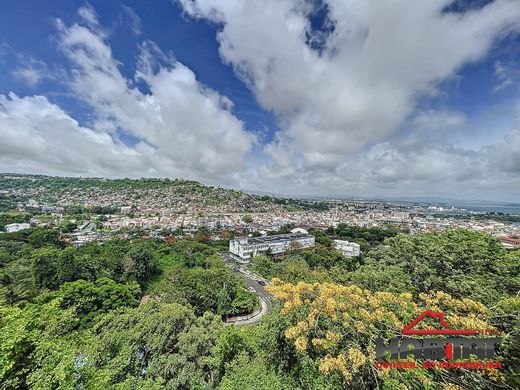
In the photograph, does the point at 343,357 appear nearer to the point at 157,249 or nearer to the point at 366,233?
the point at 157,249

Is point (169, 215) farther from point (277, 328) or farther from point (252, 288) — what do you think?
point (277, 328)

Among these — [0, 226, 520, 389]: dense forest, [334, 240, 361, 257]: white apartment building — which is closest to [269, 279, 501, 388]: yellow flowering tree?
[0, 226, 520, 389]: dense forest

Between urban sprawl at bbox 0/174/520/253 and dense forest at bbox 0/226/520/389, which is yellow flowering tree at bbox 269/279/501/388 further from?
urban sprawl at bbox 0/174/520/253

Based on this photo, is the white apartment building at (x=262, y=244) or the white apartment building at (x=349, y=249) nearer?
the white apartment building at (x=262, y=244)

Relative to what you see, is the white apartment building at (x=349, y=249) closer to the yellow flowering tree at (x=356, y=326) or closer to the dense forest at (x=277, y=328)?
the dense forest at (x=277, y=328)

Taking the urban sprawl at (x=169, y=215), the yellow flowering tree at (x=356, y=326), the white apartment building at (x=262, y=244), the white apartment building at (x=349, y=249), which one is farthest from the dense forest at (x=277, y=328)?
the white apartment building at (x=349, y=249)

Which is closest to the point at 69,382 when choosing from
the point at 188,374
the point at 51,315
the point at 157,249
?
the point at 51,315
